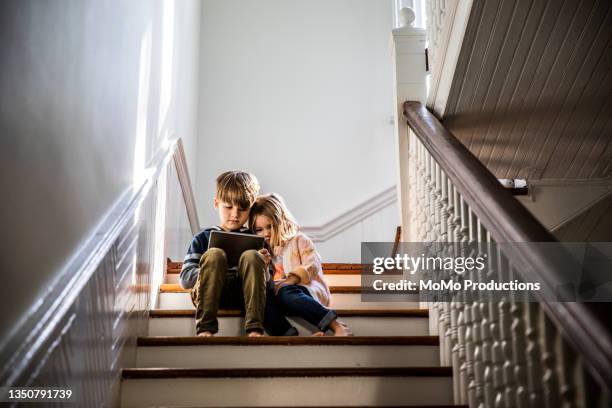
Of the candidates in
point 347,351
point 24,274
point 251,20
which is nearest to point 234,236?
point 347,351

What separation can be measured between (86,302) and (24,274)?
488 mm

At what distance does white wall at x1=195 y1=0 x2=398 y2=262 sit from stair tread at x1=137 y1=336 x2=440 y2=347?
3245 millimetres

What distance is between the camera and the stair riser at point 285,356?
2996mm

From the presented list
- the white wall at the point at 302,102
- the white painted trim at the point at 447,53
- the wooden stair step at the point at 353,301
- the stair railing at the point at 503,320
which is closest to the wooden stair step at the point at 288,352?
the stair railing at the point at 503,320

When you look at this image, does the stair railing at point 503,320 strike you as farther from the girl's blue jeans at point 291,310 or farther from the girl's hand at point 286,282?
the girl's hand at point 286,282

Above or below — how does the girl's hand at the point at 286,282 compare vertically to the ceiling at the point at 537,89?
below

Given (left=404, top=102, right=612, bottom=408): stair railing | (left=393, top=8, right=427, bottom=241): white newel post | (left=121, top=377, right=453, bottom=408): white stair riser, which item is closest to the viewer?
(left=404, top=102, right=612, bottom=408): stair railing

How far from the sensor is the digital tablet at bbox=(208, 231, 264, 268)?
336cm

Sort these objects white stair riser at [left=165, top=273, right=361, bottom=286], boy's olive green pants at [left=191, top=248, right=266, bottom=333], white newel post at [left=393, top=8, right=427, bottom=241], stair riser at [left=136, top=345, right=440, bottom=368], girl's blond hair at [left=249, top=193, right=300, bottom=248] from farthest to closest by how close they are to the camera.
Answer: white stair riser at [left=165, top=273, right=361, bottom=286], white newel post at [left=393, top=8, right=427, bottom=241], girl's blond hair at [left=249, top=193, right=300, bottom=248], boy's olive green pants at [left=191, top=248, right=266, bottom=333], stair riser at [left=136, top=345, right=440, bottom=368]

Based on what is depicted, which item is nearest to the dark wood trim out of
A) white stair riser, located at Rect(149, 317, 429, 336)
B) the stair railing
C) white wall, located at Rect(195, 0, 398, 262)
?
the stair railing

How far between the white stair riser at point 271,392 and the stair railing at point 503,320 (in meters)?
0.24

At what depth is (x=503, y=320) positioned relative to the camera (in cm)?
219

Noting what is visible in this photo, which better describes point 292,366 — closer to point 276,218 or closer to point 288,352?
point 288,352

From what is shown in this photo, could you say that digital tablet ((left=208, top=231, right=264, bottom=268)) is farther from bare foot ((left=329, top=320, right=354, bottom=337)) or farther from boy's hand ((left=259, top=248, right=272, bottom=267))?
bare foot ((left=329, top=320, right=354, bottom=337))
